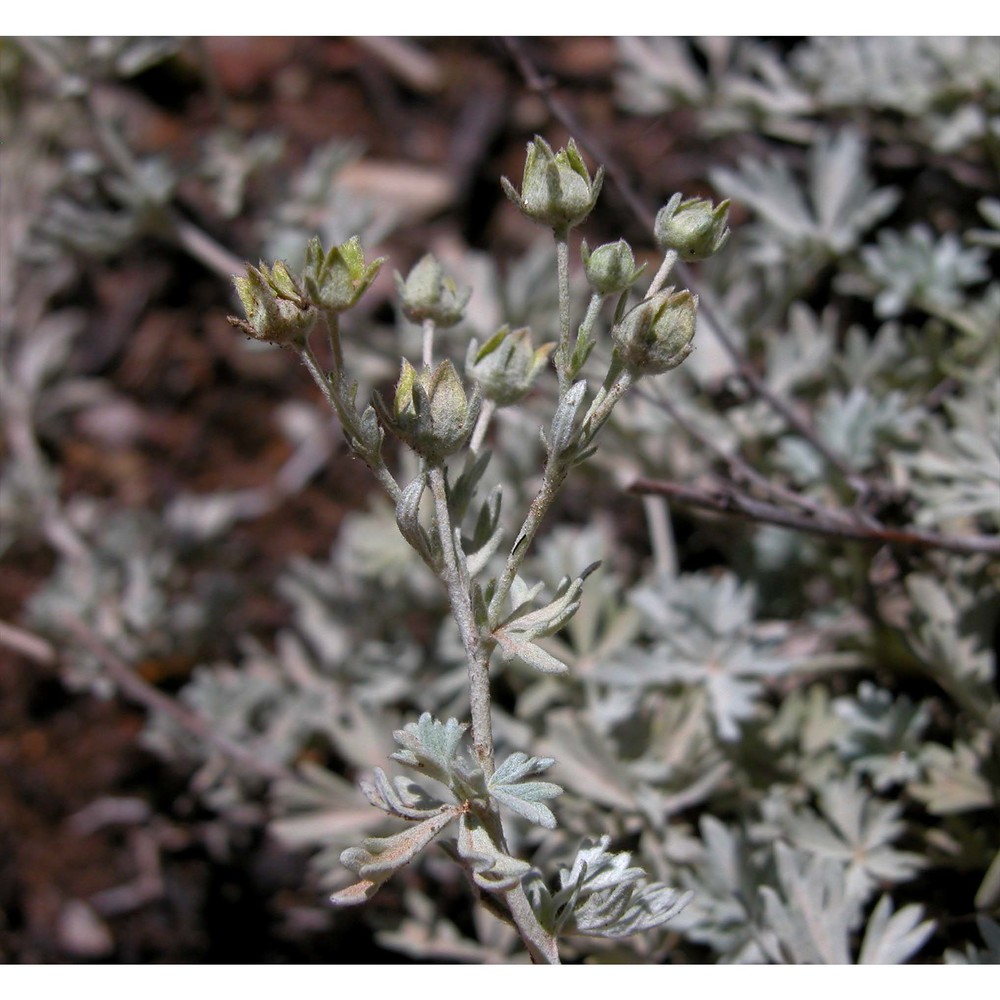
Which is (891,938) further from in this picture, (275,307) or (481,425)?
(275,307)

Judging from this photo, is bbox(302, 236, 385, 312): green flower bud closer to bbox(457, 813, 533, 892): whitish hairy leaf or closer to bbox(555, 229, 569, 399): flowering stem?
bbox(555, 229, 569, 399): flowering stem

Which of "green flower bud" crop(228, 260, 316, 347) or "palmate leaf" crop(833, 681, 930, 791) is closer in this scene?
"green flower bud" crop(228, 260, 316, 347)

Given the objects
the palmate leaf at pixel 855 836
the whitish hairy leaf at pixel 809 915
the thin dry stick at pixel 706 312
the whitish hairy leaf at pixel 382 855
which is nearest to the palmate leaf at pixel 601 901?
the whitish hairy leaf at pixel 382 855

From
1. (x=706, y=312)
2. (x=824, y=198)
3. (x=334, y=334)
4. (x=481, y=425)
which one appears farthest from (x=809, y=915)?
(x=824, y=198)

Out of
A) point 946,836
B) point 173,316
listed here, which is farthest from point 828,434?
point 173,316

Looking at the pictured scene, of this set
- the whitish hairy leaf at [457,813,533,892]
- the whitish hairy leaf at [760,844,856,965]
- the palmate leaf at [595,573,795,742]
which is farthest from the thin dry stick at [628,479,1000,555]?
the whitish hairy leaf at [457,813,533,892]
